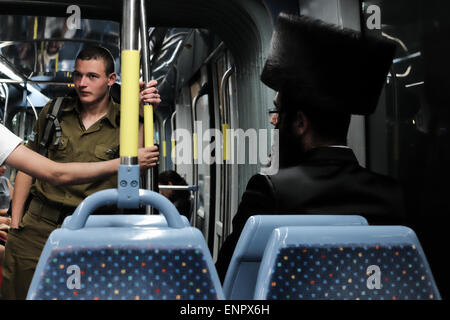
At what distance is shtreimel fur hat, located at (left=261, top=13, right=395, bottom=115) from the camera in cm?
181

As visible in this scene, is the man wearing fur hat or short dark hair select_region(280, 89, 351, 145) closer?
the man wearing fur hat

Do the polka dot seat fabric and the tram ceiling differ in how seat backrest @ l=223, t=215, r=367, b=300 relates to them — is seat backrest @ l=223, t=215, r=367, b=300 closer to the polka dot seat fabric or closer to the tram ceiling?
the polka dot seat fabric

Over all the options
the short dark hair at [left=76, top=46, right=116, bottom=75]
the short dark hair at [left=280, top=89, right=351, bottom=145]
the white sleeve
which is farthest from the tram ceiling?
the white sleeve

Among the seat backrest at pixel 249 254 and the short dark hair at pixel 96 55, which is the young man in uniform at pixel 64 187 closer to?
the short dark hair at pixel 96 55

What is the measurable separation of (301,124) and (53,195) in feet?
4.08

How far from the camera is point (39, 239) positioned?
231 centimetres

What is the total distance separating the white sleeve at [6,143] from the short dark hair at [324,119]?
1.03 metres

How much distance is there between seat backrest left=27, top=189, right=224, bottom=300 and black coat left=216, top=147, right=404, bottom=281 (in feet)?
2.33

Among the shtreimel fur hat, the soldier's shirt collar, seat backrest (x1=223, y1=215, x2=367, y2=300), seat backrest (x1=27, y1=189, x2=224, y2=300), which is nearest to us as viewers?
seat backrest (x1=27, y1=189, x2=224, y2=300)

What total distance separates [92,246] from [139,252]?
90mm

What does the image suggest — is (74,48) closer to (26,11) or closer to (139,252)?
(26,11)

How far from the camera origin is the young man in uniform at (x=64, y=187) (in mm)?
2283

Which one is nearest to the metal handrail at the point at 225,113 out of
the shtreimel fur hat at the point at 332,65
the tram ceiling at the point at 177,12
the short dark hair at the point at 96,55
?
the tram ceiling at the point at 177,12

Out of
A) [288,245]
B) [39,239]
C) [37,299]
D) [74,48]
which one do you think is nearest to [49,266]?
[37,299]
